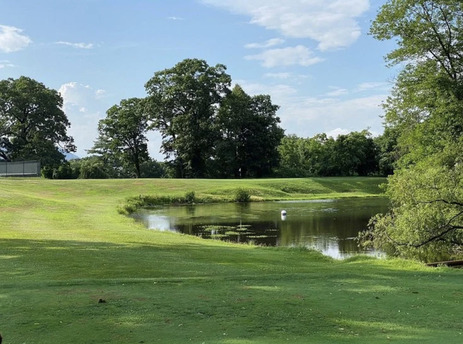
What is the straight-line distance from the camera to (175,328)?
673cm

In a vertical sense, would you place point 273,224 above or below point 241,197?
below

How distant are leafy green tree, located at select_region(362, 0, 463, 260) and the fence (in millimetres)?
60986

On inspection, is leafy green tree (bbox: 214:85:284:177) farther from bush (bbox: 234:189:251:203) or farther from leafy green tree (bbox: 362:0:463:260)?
leafy green tree (bbox: 362:0:463:260)

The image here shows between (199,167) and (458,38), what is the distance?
2648 inches

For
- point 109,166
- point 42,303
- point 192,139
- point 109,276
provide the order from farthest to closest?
point 109,166 → point 192,139 → point 109,276 → point 42,303

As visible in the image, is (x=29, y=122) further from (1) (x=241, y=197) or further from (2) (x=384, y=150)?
(2) (x=384, y=150)

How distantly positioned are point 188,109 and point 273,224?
5784 cm

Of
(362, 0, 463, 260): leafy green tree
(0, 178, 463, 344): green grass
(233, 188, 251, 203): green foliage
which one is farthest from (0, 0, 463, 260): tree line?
(233, 188, 251, 203): green foliage

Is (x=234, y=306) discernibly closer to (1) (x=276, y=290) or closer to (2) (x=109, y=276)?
(1) (x=276, y=290)

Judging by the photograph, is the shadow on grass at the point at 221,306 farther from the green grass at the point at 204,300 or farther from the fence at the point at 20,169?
the fence at the point at 20,169

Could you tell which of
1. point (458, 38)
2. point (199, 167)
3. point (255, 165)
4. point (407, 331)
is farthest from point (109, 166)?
point (407, 331)

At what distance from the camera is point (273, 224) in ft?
115

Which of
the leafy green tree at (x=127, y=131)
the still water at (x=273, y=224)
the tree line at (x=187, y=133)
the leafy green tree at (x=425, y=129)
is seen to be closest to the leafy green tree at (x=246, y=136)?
the tree line at (x=187, y=133)

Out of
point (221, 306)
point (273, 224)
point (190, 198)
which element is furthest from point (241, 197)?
point (221, 306)
